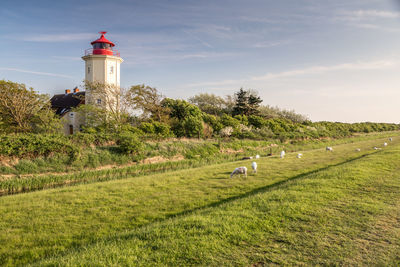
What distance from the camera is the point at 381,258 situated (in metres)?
3.91

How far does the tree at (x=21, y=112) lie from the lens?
21.4m

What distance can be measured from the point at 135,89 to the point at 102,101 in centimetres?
427

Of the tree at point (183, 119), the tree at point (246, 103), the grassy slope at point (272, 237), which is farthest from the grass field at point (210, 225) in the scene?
the tree at point (246, 103)

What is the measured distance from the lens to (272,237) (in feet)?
15.0

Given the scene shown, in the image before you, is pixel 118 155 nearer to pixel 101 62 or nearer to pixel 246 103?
pixel 101 62

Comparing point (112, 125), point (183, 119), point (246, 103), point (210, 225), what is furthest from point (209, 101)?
point (210, 225)

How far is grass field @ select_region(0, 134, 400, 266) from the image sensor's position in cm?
399

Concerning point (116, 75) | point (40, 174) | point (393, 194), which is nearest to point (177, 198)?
point (393, 194)

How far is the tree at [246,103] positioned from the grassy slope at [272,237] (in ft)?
141

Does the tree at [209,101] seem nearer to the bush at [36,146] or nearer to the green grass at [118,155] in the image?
the green grass at [118,155]

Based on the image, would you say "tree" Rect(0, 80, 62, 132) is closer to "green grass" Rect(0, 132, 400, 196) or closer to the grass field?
"green grass" Rect(0, 132, 400, 196)

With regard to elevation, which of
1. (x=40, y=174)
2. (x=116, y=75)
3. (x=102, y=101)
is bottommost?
(x=40, y=174)

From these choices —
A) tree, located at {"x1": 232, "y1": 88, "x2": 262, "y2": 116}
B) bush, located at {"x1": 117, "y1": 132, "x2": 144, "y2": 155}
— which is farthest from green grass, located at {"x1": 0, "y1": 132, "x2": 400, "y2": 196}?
tree, located at {"x1": 232, "y1": 88, "x2": 262, "y2": 116}

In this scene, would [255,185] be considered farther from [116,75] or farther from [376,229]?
[116,75]
